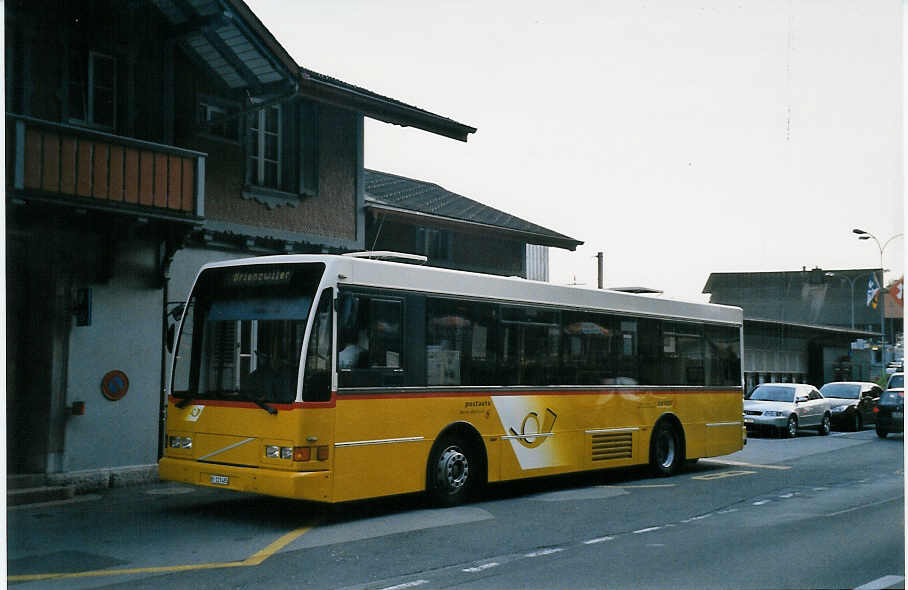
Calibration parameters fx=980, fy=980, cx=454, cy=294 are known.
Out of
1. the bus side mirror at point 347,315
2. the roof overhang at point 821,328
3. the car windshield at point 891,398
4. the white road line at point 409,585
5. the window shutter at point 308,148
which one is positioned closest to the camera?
the white road line at point 409,585

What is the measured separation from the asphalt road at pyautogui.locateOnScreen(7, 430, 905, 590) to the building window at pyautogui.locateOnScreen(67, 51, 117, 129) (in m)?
5.30

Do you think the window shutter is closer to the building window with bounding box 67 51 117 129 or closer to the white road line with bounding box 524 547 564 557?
the building window with bounding box 67 51 117 129

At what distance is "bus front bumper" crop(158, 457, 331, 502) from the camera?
9766mm

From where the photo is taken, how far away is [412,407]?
11.1 meters

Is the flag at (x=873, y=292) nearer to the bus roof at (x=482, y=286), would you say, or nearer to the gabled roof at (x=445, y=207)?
the gabled roof at (x=445, y=207)

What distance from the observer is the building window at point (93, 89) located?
45.3 ft

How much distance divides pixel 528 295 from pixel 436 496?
2.99 m

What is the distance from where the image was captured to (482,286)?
1209cm

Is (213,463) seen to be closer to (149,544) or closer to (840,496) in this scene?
(149,544)

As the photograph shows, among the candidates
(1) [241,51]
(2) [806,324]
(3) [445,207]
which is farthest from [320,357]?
(2) [806,324]

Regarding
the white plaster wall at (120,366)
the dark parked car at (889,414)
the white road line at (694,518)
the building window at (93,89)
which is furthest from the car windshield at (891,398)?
the building window at (93,89)

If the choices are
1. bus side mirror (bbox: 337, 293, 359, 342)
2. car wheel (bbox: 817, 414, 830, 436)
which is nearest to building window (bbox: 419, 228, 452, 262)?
car wheel (bbox: 817, 414, 830, 436)

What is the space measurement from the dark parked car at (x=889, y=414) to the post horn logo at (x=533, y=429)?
603 inches

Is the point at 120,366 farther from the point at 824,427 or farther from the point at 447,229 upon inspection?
the point at 824,427
